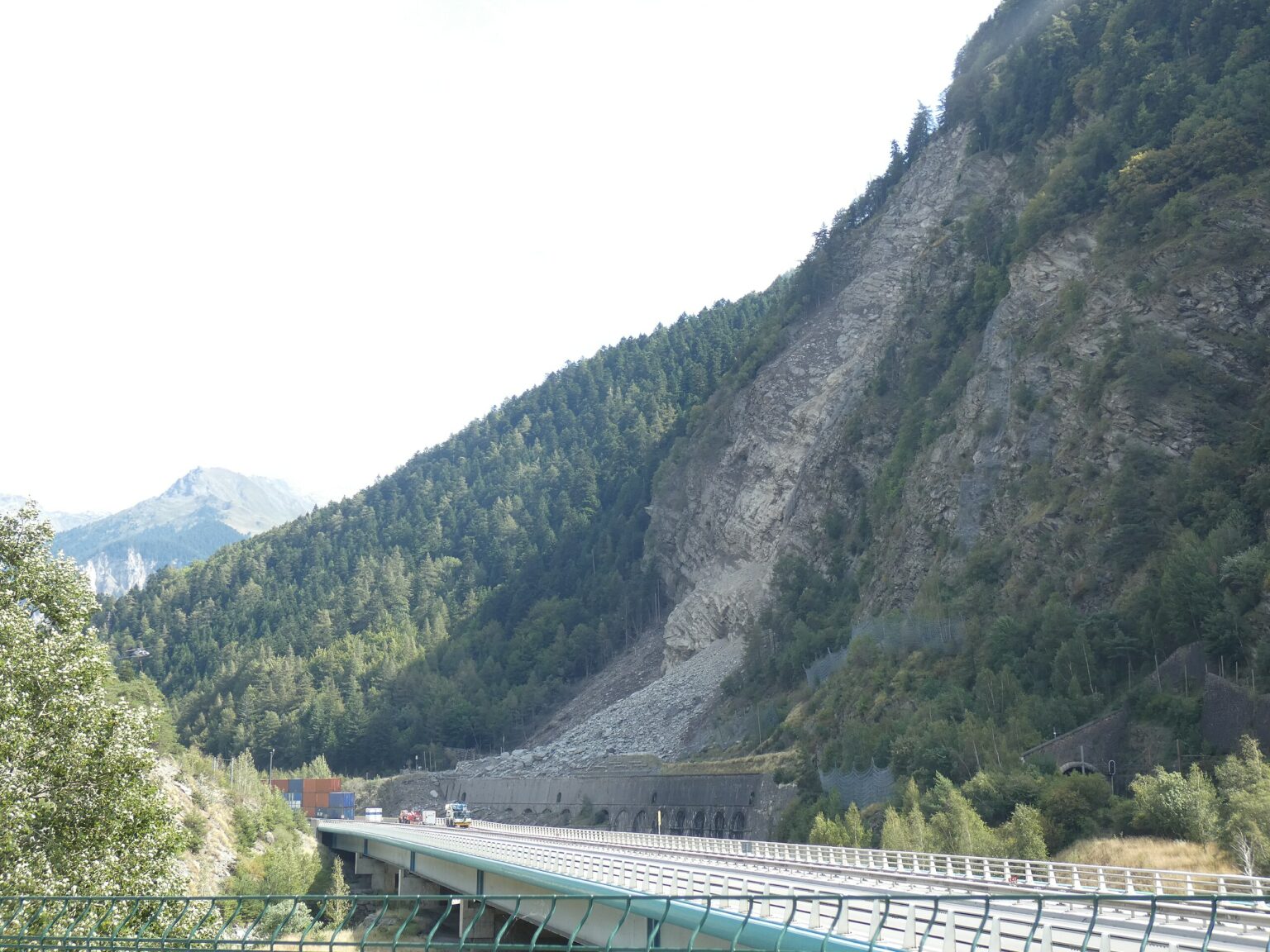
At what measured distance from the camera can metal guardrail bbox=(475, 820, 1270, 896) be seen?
2962 cm

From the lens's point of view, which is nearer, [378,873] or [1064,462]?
[1064,462]

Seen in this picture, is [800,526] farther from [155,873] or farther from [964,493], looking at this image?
[155,873]

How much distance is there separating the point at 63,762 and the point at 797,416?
11414cm

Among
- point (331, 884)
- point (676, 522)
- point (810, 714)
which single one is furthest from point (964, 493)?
point (676, 522)

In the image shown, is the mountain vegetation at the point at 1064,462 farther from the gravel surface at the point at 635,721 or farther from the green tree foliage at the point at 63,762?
the green tree foliage at the point at 63,762

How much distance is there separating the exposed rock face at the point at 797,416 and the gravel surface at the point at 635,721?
5.29m

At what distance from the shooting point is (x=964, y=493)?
86312 millimetres

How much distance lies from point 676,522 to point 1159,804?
379 feet

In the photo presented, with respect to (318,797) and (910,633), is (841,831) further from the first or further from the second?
(318,797)

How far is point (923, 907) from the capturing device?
16875mm

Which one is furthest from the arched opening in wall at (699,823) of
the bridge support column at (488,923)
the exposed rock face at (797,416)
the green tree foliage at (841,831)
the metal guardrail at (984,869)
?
the bridge support column at (488,923)

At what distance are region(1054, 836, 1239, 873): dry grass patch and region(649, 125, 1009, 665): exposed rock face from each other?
72004mm

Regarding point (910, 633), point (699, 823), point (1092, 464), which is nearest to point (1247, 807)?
point (1092, 464)

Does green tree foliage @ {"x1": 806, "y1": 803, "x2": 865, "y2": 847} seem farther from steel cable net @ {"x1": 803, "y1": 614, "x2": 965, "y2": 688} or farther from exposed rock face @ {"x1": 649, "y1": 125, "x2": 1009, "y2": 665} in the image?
exposed rock face @ {"x1": 649, "y1": 125, "x2": 1009, "y2": 665}
